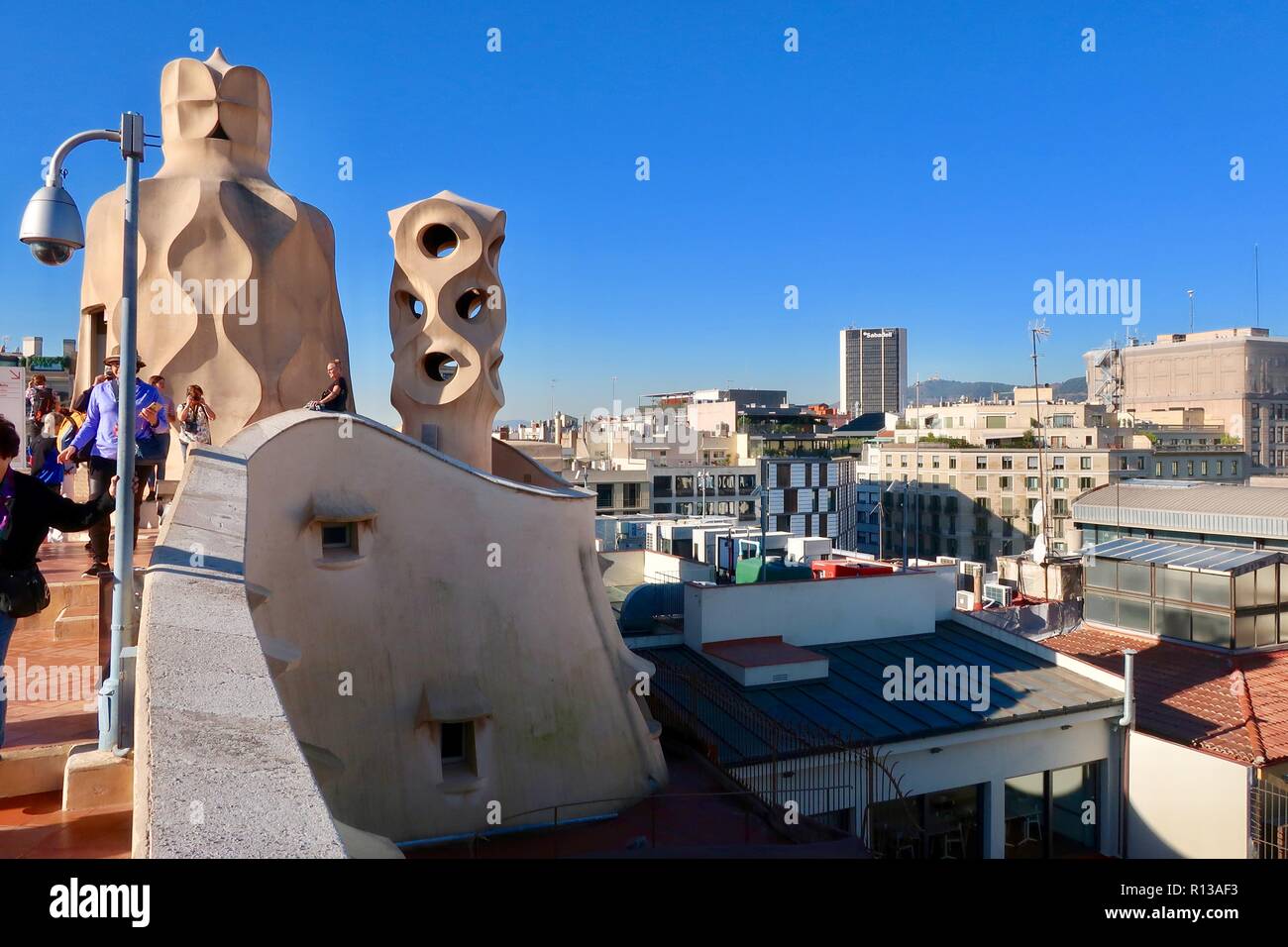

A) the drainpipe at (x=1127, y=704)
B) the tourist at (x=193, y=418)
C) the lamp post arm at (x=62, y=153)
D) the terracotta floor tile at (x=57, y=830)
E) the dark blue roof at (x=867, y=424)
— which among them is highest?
the dark blue roof at (x=867, y=424)

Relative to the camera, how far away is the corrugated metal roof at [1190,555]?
686 inches

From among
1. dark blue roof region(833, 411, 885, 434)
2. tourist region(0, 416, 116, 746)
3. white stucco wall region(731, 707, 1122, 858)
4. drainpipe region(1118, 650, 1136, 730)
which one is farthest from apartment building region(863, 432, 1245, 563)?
tourist region(0, 416, 116, 746)

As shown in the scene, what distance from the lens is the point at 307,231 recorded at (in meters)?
16.0

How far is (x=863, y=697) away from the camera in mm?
14500

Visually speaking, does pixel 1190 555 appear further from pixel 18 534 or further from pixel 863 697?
pixel 18 534

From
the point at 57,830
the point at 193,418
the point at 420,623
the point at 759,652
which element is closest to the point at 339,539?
the point at 420,623

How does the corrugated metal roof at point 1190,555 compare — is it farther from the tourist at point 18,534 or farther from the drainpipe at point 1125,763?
the tourist at point 18,534

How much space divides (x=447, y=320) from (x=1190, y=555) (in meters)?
15.2

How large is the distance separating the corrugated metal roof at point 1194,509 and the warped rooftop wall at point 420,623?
19.7 meters

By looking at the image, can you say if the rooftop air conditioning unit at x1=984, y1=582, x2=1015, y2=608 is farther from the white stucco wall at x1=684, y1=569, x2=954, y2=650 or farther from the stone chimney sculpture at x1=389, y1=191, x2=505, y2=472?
the stone chimney sculpture at x1=389, y1=191, x2=505, y2=472

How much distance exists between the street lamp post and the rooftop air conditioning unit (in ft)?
84.1

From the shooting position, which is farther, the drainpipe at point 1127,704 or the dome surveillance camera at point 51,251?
the drainpipe at point 1127,704

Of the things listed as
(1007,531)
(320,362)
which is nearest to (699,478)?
(1007,531)

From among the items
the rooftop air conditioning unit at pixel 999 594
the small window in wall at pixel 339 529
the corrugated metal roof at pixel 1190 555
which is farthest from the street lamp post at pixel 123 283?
the rooftop air conditioning unit at pixel 999 594
